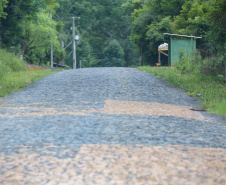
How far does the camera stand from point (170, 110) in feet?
30.4

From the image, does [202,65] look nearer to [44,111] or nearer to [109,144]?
[44,111]

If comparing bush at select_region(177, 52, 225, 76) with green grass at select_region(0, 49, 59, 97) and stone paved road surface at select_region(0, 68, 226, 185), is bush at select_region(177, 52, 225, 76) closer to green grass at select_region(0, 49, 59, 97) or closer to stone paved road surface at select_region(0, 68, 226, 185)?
green grass at select_region(0, 49, 59, 97)

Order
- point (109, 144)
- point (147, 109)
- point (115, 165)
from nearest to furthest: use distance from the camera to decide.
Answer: point (115, 165)
point (109, 144)
point (147, 109)

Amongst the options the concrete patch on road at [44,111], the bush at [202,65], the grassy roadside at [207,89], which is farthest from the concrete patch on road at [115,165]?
the bush at [202,65]

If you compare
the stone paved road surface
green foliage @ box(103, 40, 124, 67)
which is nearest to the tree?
the stone paved road surface

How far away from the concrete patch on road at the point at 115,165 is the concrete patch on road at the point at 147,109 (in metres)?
3.39

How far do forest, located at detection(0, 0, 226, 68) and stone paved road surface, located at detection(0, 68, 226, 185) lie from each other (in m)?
7.37

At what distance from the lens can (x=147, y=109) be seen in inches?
362

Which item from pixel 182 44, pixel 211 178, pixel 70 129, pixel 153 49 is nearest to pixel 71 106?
pixel 70 129

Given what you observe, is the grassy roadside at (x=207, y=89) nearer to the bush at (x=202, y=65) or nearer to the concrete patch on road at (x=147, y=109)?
the concrete patch on road at (x=147, y=109)

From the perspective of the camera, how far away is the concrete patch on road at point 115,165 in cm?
385

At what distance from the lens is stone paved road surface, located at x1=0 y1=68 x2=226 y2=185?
13.0 feet

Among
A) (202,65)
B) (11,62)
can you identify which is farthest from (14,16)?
(202,65)

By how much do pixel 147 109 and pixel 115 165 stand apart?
197 inches
